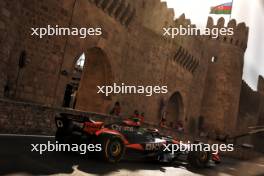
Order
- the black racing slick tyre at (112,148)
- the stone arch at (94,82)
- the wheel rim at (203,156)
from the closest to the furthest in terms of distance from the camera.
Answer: the black racing slick tyre at (112,148)
the wheel rim at (203,156)
the stone arch at (94,82)

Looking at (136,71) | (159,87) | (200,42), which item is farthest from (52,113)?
(200,42)

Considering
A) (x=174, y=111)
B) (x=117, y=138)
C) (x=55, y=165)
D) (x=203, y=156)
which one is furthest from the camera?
(x=174, y=111)

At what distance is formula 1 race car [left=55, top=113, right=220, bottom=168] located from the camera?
21.9ft

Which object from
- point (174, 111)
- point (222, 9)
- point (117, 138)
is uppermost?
point (222, 9)

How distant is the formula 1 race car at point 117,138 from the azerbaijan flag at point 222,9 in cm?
2119

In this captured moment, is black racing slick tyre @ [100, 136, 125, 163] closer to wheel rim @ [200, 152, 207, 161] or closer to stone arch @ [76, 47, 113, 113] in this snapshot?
wheel rim @ [200, 152, 207, 161]

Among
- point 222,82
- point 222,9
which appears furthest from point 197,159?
point 222,82

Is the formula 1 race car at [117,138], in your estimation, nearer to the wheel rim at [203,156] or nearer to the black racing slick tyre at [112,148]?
the black racing slick tyre at [112,148]

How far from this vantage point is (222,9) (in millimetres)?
28156

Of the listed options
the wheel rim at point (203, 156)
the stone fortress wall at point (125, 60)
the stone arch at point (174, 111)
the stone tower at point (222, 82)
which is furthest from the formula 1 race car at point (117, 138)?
the stone tower at point (222, 82)

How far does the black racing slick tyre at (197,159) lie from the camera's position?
8812 mm

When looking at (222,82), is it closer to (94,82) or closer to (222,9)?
(222,9)

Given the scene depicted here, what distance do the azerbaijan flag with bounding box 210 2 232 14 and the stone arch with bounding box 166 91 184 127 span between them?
8.12 metres

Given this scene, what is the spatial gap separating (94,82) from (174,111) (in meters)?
10.0
